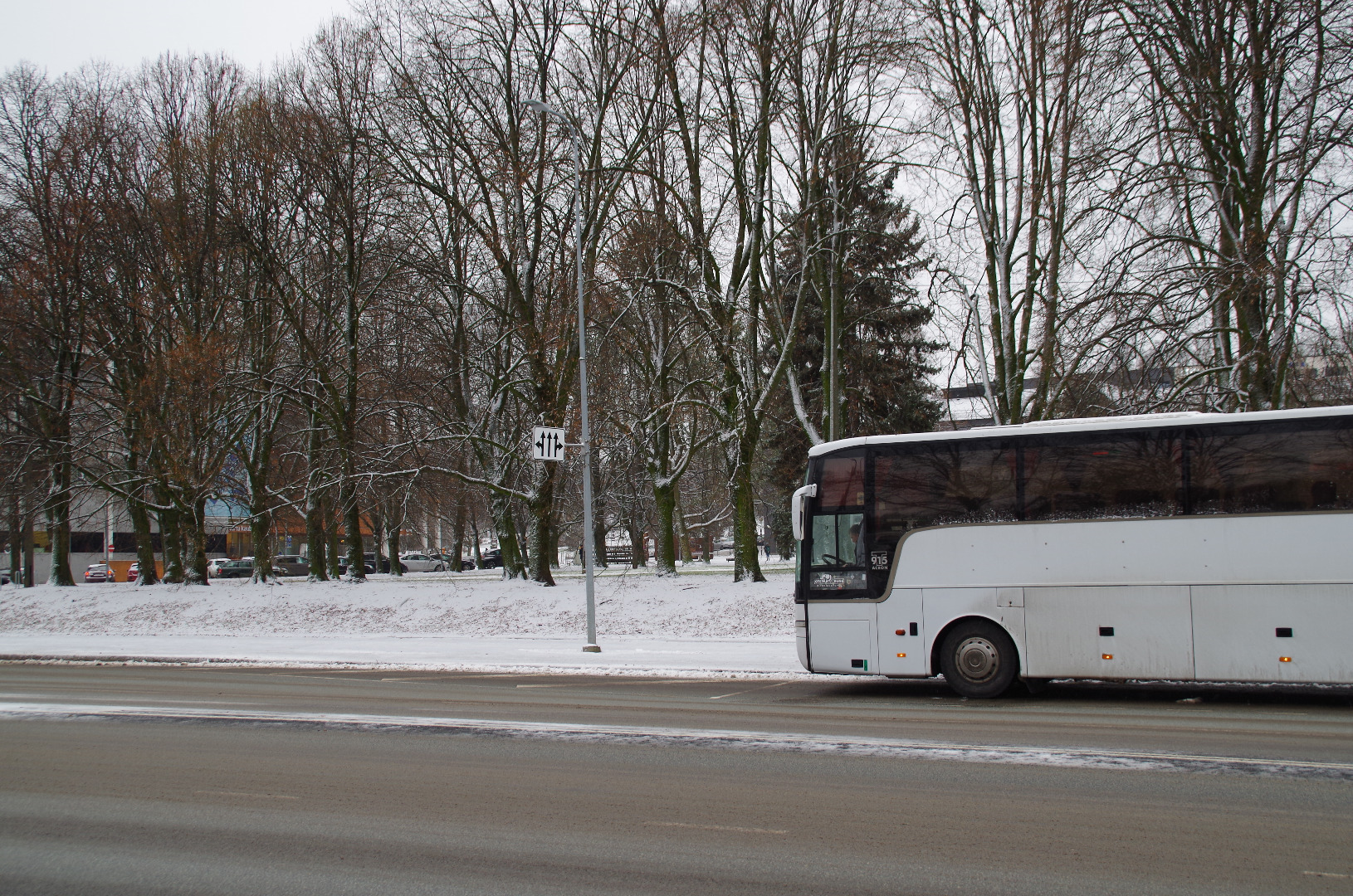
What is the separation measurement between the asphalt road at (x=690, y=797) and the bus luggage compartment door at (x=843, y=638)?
648 millimetres

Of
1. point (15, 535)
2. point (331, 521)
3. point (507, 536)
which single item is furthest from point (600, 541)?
point (15, 535)

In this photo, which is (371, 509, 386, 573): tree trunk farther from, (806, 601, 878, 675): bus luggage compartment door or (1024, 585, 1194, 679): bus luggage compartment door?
(1024, 585, 1194, 679): bus luggage compartment door

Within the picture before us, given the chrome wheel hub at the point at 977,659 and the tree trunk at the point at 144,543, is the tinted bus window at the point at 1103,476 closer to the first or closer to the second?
the chrome wheel hub at the point at 977,659

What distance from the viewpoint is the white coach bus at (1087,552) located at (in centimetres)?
1125

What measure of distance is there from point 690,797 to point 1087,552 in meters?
7.08

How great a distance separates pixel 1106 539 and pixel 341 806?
30.3 feet

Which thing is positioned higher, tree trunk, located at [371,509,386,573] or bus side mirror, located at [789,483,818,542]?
bus side mirror, located at [789,483,818,542]

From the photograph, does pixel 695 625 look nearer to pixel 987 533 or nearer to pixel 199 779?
pixel 987 533

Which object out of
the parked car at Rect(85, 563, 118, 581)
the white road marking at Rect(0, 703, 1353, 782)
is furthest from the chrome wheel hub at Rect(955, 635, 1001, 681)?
the parked car at Rect(85, 563, 118, 581)

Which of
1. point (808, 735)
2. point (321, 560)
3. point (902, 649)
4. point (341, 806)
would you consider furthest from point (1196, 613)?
point (321, 560)

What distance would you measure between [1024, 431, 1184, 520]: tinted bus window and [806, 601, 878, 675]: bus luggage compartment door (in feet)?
8.15

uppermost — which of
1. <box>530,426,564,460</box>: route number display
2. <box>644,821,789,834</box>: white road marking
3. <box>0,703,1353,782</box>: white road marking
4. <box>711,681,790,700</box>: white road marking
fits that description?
<box>530,426,564,460</box>: route number display

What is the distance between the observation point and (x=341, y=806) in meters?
7.04

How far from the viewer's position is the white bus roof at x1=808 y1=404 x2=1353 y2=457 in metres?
11.5
